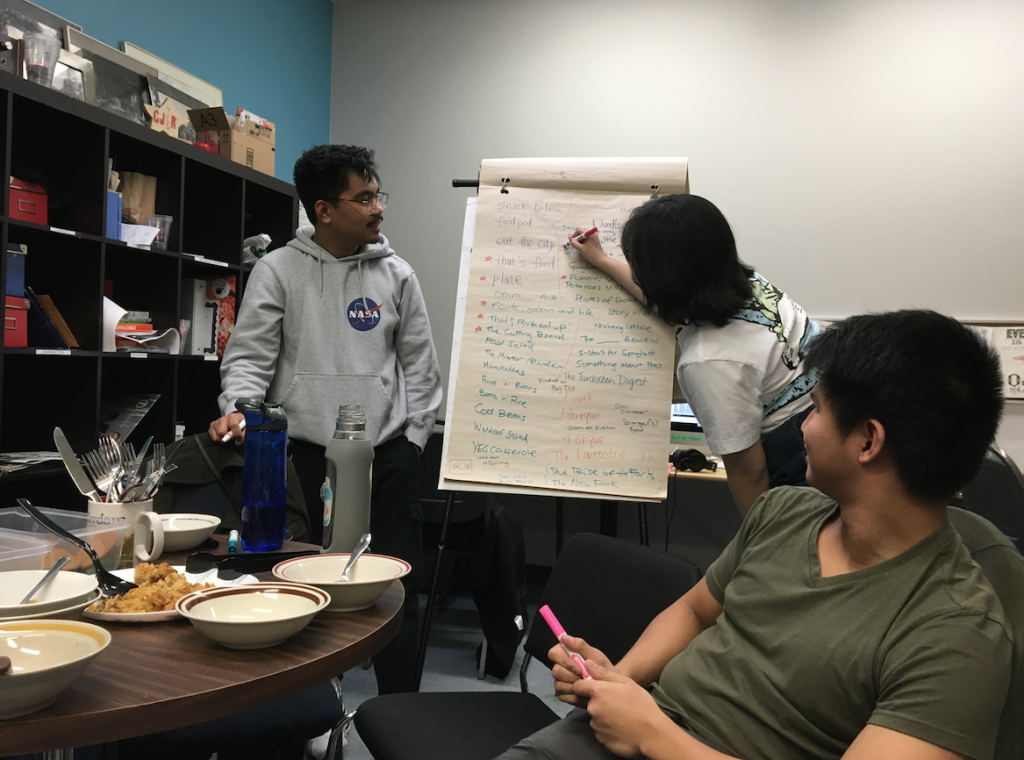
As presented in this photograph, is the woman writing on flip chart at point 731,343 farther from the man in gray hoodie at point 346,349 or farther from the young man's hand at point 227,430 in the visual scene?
the young man's hand at point 227,430

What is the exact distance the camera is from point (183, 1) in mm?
3254

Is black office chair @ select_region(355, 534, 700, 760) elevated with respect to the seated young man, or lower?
lower

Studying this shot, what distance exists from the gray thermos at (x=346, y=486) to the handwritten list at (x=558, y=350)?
63 centimetres

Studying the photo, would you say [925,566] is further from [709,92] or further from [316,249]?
[709,92]

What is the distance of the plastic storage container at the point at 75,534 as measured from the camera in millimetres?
1075

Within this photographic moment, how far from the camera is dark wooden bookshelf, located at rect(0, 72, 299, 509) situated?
7.59ft

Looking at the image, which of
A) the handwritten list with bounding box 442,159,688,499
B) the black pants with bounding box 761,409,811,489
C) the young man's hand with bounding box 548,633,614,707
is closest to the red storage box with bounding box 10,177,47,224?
the handwritten list with bounding box 442,159,688,499

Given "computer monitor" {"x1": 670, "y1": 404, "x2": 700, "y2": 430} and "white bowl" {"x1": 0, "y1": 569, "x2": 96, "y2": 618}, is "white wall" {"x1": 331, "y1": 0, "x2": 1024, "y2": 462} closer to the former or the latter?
"computer monitor" {"x1": 670, "y1": 404, "x2": 700, "y2": 430}

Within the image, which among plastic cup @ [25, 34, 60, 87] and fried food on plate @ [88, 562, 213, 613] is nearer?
fried food on plate @ [88, 562, 213, 613]

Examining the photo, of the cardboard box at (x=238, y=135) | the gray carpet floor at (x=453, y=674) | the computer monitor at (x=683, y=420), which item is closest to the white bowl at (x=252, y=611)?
the gray carpet floor at (x=453, y=674)

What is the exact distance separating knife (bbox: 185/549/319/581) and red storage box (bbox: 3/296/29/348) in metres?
1.39

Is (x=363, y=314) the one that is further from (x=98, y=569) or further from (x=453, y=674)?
(x=453, y=674)

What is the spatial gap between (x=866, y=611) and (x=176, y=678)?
80 cm

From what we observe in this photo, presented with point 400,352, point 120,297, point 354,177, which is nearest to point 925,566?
point 400,352
